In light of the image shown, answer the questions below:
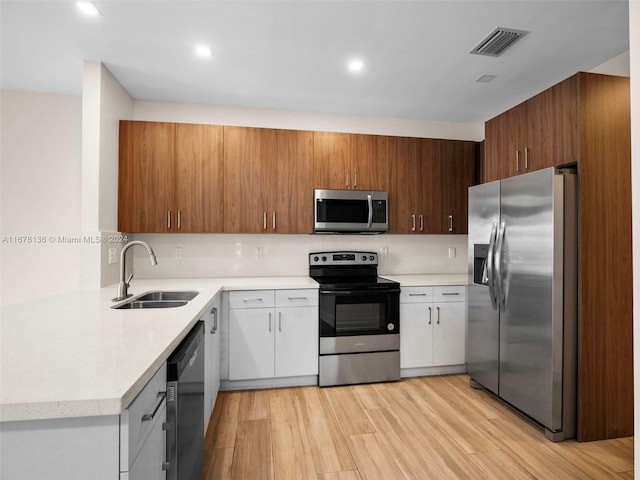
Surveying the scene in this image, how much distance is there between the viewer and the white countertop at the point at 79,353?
2.60 feet

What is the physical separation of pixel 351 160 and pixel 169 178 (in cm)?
168

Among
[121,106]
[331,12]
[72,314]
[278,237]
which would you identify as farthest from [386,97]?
[72,314]

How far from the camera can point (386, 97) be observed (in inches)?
128

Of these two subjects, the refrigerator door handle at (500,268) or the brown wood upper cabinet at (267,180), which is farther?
the brown wood upper cabinet at (267,180)

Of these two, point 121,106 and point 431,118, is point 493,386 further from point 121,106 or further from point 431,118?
point 121,106

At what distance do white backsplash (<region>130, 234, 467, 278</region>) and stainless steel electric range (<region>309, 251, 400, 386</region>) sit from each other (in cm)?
67

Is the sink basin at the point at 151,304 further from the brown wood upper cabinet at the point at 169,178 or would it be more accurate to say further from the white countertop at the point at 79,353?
the brown wood upper cabinet at the point at 169,178

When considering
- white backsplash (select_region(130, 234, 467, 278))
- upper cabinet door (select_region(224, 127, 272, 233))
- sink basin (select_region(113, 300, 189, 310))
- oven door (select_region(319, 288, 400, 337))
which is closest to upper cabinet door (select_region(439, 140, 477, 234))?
white backsplash (select_region(130, 234, 467, 278))

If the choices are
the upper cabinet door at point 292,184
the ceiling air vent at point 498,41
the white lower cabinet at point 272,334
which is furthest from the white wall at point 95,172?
the ceiling air vent at point 498,41

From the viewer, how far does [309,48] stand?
8.01ft

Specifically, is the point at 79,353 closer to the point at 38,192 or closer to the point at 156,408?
the point at 156,408

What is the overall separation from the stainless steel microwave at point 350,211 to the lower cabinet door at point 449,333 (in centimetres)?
95

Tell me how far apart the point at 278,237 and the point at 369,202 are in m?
0.99

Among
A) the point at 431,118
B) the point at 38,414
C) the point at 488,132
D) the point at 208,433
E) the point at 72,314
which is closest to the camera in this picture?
the point at 38,414
